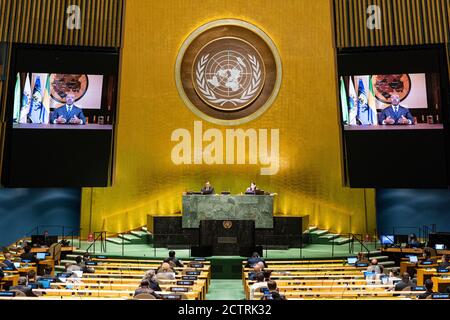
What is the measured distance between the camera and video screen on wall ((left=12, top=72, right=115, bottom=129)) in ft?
45.7

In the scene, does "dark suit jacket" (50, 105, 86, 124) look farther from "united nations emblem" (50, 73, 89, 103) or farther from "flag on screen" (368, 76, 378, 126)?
"flag on screen" (368, 76, 378, 126)

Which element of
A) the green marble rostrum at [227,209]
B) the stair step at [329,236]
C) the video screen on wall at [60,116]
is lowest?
the stair step at [329,236]

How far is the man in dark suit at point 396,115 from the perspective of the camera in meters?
13.9

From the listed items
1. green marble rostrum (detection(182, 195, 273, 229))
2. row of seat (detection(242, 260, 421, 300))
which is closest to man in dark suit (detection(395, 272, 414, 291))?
row of seat (detection(242, 260, 421, 300))

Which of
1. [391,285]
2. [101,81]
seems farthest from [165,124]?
[391,285]

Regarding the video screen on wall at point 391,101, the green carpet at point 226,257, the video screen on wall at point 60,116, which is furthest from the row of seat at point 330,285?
the video screen on wall at point 60,116

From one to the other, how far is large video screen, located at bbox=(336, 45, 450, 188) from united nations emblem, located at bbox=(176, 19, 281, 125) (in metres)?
2.76

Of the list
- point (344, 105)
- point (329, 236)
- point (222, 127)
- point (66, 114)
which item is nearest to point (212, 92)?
point (222, 127)

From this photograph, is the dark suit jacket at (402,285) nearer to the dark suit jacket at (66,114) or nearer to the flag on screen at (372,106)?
the flag on screen at (372,106)

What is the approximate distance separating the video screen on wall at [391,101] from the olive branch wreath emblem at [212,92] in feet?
10.0

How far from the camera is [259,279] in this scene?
7.09 metres

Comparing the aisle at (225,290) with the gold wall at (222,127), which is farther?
the gold wall at (222,127)

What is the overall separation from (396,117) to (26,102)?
35.6 ft

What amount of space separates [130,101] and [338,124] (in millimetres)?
6876
